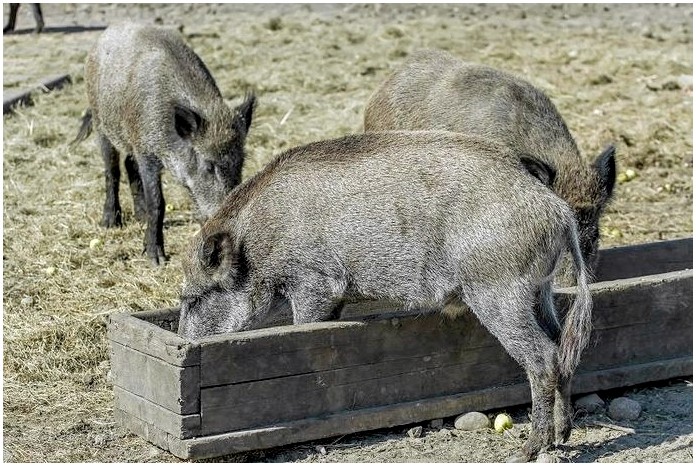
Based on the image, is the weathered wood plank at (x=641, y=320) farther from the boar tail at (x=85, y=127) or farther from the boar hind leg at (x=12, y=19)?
the boar hind leg at (x=12, y=19)

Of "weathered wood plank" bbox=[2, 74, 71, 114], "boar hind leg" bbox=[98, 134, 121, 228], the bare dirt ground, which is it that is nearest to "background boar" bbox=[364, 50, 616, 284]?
the bare dirt ground

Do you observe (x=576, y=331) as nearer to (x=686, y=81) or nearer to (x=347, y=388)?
(x=347, y=388)

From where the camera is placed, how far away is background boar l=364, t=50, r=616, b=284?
619 cm

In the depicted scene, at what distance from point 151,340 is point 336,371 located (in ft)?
2.47


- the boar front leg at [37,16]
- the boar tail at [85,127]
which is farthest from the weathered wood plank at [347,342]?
the boar front leg at [37,16]

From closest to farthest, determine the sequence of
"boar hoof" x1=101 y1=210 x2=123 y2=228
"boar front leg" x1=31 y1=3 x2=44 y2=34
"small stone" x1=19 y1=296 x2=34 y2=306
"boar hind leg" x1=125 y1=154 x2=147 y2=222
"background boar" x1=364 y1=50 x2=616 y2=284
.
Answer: "background boar" x1=364 y1=50 x2=616 y2=284 → "small stone" x1=19 y1=296 x2=34 y2=306 → "boar hoof" x1=101 y1=210 x2=123 y2=228 → "boar hind leg" x1=125 y1=154 x2=147 y2=222 → "boar front leg" x1=31 y1=3 x2=44 y2=34

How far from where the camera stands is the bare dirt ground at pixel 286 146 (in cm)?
548

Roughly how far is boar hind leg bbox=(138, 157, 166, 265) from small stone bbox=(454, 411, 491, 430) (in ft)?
9.40

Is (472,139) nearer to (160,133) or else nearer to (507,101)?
(507,101)

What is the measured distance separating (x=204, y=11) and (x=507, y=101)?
9.77 metres

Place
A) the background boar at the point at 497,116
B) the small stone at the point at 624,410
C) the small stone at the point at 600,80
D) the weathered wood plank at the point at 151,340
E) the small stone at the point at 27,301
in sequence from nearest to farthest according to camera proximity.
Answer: the weathered wood plank at the point at 151,340, the small stone at the point at 624,410, the background boar at the point at 497,116, the small stone at the point at 27,301, the small stone at the point at 600,80

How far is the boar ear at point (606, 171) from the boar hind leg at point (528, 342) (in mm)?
1347

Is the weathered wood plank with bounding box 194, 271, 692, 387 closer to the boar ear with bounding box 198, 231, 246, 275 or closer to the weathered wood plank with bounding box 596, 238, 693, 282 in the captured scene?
the boar ear with bounding box 198, 231, 246, 275

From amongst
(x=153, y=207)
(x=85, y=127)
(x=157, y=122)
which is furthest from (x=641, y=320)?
(x=85, y=127)
